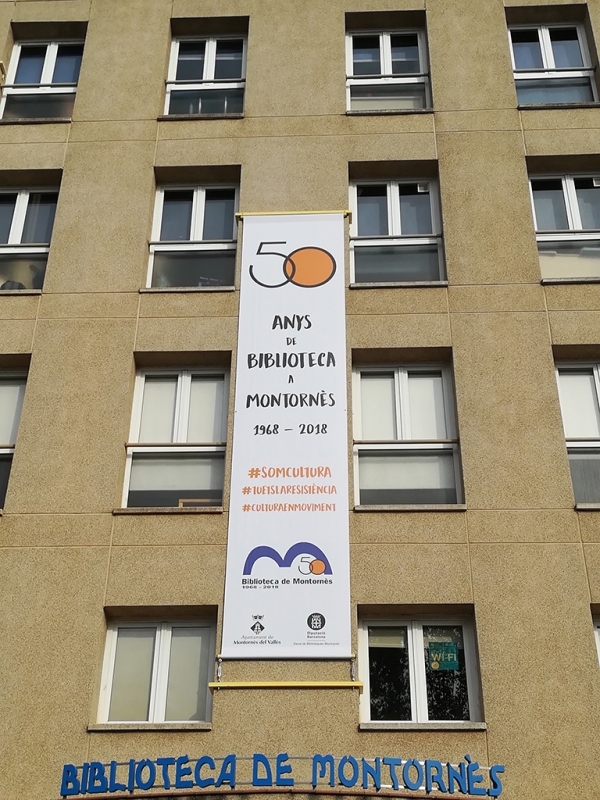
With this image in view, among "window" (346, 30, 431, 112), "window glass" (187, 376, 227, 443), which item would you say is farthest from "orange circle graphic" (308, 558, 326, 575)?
"window" (346, 30, 431, 112)

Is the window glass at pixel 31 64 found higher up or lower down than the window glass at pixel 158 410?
higher up

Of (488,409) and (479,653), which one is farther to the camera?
(488,409)

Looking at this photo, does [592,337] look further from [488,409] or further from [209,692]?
[209,692]

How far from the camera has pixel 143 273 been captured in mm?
13562

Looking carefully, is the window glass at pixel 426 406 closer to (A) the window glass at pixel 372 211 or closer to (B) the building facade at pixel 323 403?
(B) the building facade at pixel 323 403

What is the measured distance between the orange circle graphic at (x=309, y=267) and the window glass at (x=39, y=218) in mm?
4283

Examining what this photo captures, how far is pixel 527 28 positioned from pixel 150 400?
408 inches

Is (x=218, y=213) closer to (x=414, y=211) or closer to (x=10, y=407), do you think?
(x=414, y=211)

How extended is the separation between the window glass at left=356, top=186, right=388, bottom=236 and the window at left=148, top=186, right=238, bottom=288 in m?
2.17

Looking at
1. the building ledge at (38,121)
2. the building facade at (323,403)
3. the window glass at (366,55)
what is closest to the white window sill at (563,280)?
the building facade at (323,403)

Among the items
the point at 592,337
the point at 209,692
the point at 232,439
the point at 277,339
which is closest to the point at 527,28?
the point at 592,337

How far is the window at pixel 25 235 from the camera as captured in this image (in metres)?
14.0

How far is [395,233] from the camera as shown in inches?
557

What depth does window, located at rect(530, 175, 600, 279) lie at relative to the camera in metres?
13.6
